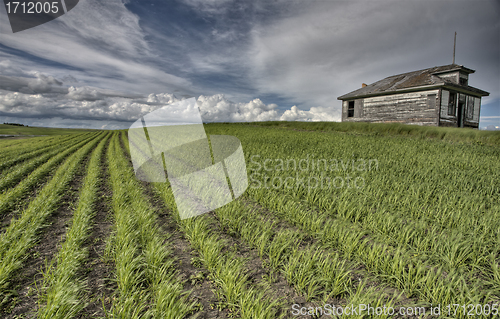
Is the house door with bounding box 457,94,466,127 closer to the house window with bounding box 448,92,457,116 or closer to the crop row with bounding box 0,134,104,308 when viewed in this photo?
the house window with bounding box 448,92,457,116

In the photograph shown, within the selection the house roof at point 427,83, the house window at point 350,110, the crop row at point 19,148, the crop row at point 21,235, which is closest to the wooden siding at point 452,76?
the house roof at point 427,83

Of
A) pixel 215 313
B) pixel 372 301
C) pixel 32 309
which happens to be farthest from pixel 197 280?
pixel 372 301

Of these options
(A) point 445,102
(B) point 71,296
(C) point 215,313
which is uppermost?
(A) point 445,102

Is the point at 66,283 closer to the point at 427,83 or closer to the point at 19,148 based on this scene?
the point at 19,148

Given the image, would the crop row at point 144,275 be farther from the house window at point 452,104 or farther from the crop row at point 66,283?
the house window at point 452,104

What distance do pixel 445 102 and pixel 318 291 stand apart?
2284 centimetres

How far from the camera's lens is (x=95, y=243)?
347 centimetres

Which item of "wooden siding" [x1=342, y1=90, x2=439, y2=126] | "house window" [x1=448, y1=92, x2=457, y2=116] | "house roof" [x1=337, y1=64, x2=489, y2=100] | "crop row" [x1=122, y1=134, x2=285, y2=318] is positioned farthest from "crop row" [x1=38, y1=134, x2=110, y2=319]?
"house window" [x1=448, y1=92, x2=457, y2=116]

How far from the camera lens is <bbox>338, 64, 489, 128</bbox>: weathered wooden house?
57.6 ft

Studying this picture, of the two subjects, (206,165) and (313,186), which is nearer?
(313,186)

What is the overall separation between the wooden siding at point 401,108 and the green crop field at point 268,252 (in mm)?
14873

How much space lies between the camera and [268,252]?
3.23m

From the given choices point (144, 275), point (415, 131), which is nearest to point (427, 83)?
point (415, 131)

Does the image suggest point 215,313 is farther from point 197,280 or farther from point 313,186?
point 313,186
